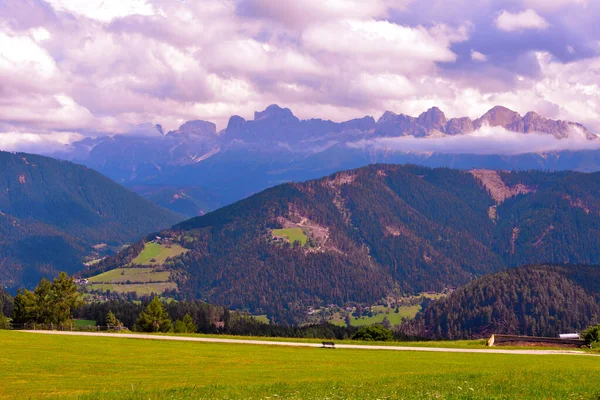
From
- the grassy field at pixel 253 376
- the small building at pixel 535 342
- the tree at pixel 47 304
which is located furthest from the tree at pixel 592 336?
the tree at pixel 47 304

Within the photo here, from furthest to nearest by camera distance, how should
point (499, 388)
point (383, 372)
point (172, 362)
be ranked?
point (172, 362) < point (383, 372) < point (499, 388)

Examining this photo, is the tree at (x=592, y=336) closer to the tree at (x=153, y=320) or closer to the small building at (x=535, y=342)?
the small building at (x=535, y=342)

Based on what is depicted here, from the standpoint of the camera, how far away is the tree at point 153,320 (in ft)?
478

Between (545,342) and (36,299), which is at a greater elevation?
(36,299)

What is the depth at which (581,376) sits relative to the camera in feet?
158

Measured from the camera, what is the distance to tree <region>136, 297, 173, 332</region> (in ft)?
478

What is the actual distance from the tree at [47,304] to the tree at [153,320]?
19.2m

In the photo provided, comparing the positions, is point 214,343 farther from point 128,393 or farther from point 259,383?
point 128,393

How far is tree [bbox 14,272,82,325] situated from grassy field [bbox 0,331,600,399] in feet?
262

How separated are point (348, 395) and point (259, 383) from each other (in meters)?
10.2

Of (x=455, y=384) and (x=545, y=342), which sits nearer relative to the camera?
(x=455, y=384)

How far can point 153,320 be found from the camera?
146625 millimetres

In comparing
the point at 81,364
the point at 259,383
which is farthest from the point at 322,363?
the point at 81,364

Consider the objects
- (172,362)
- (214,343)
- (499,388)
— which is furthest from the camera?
(214,343)
